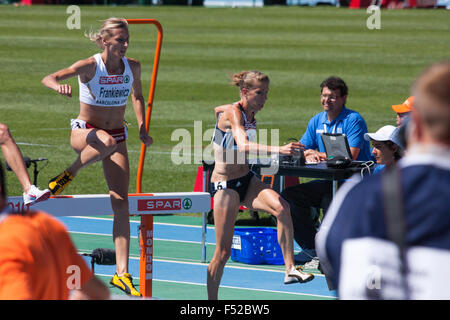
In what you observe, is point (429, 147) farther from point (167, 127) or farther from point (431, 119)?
point (167, 127)

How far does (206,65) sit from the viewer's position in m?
29.0

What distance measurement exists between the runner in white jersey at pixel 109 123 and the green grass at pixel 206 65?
0.57m

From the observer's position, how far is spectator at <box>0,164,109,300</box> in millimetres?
2756

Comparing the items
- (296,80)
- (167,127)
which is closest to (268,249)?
(167,127)

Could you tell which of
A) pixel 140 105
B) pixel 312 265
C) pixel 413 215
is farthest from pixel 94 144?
pixel 413 215

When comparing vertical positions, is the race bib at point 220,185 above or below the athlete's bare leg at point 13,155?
below

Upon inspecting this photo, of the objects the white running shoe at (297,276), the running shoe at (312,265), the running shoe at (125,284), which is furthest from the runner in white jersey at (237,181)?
the running shoe at (312,265)

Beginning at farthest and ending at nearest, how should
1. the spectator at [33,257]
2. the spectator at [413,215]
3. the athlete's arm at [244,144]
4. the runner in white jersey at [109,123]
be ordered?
the runner in white jersey at [109,123]
the athlete's arm at [244,144]
the spectator at [33,257]
the spectator at [413,215]

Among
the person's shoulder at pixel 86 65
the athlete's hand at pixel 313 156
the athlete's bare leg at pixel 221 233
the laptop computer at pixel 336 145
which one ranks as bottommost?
the athlete's bare leg at pixel 221 233

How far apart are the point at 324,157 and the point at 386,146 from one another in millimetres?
1514

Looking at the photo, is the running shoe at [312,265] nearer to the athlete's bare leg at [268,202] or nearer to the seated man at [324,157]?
the seated man at [324,157]

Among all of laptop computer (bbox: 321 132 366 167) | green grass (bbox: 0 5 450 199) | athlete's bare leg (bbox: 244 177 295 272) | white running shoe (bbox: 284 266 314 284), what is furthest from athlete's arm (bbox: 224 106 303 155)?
laptop computer (bbox: 321 132 366 167)

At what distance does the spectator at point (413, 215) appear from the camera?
2.51 meters

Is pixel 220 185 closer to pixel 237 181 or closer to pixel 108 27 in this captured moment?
pixel 237 181
